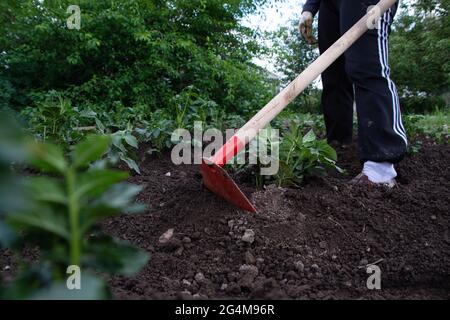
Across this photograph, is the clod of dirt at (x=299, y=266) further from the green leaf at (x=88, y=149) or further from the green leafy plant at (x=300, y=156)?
Answer: the green leaf at (x=88, y=149)

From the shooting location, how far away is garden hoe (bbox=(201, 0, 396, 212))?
5.55 feet

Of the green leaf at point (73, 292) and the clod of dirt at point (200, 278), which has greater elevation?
the green leaf at point (73, 292)

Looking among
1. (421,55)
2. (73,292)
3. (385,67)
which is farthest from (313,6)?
(421,55)

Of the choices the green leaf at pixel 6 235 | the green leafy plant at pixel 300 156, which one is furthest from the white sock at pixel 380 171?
the green leaf at pixel 6 235

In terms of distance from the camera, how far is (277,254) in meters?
1.46

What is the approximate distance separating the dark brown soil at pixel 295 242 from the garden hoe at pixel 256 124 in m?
0.07

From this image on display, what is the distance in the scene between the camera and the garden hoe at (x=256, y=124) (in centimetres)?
169

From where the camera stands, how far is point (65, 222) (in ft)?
1.73

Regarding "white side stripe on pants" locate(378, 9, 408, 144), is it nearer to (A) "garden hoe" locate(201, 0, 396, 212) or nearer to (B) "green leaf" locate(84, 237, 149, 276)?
(A) "garden hoe" locate(201, 0, 396, 212)

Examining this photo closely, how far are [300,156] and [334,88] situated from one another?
1.02 meters

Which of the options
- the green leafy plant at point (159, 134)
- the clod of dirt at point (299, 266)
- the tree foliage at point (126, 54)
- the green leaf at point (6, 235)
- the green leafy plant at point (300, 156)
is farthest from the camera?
the tree foliage at point (126, 54)

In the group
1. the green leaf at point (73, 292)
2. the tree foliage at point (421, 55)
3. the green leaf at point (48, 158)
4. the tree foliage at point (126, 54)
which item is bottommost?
the green leaf at point (73, 292)
